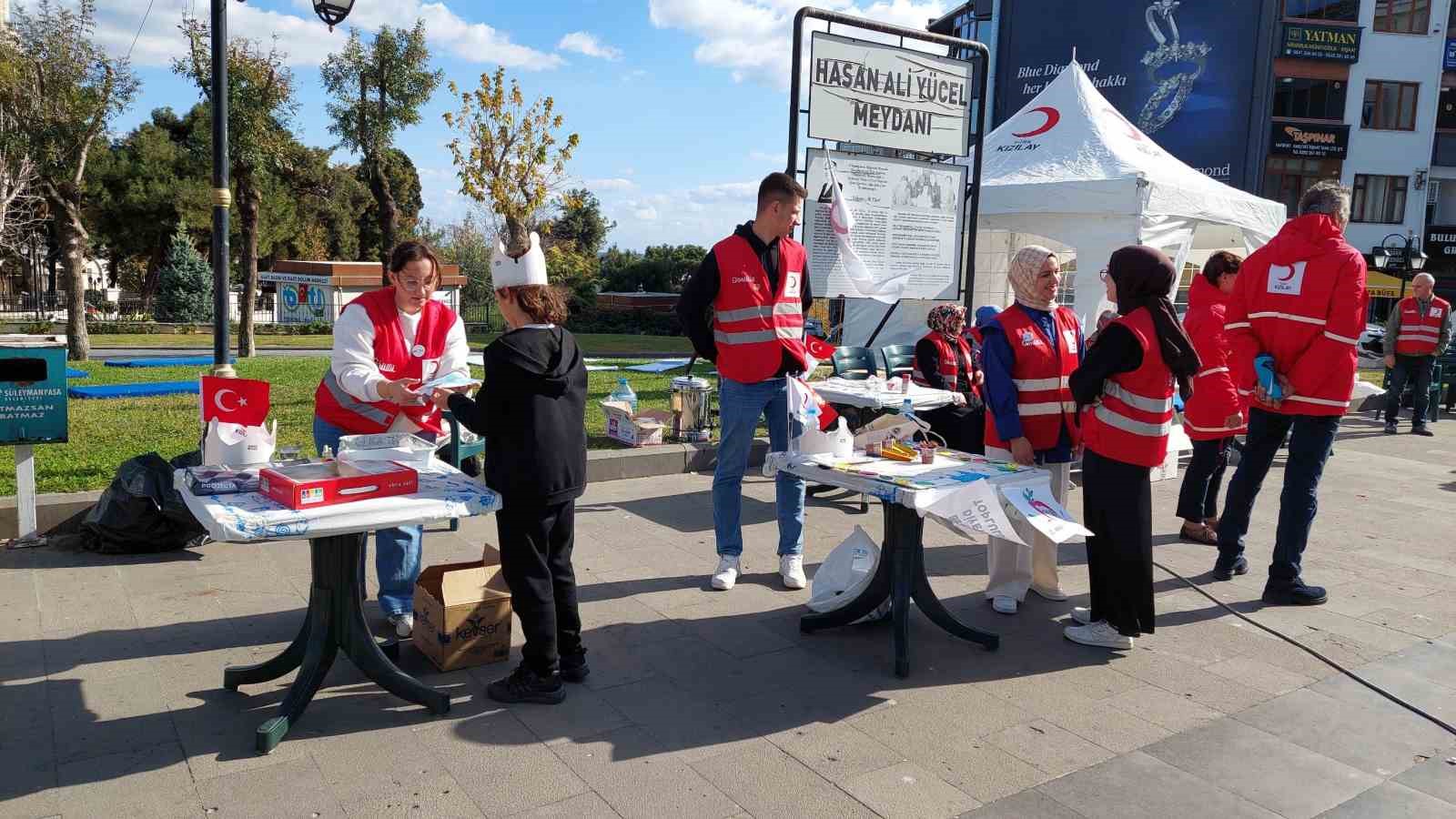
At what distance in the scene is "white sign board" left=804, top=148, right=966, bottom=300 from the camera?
8.45m

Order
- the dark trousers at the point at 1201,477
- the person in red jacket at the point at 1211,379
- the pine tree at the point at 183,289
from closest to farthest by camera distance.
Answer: the person in red jacket at the point at 1211,379, the dark trousers at the point at 1201,477, the pine tree at the point at 183,289

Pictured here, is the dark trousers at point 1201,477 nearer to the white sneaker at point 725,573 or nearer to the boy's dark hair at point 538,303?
the white sneaker at point 725,573

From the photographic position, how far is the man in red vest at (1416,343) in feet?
38.1

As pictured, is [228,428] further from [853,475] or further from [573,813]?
[853,475]

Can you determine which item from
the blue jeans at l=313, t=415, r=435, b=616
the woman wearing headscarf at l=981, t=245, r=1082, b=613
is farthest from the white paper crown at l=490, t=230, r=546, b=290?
the woman wearing headscarf at l=981, t=245, r=1082, b=613

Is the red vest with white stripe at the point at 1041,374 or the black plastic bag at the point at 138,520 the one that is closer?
the red vest with white stripe at the point at 1041,374

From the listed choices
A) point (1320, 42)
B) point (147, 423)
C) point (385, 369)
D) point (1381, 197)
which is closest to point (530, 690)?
point (385, 369)

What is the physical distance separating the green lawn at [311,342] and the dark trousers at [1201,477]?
17.3 meters

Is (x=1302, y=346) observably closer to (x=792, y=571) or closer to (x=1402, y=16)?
(x=792, y=571)

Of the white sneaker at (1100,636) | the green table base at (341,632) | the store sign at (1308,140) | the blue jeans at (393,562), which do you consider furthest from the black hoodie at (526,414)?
the store sign at (1308,140)

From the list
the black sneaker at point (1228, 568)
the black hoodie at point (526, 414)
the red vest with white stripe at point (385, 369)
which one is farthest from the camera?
the black sneaker at point (1228, 568)

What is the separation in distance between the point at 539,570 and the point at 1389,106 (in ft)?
152

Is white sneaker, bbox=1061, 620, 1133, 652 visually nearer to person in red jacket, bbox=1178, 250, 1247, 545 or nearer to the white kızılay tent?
person in red jacket, bbox=1178, 250, 1247, 545

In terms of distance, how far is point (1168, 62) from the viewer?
3828cm
